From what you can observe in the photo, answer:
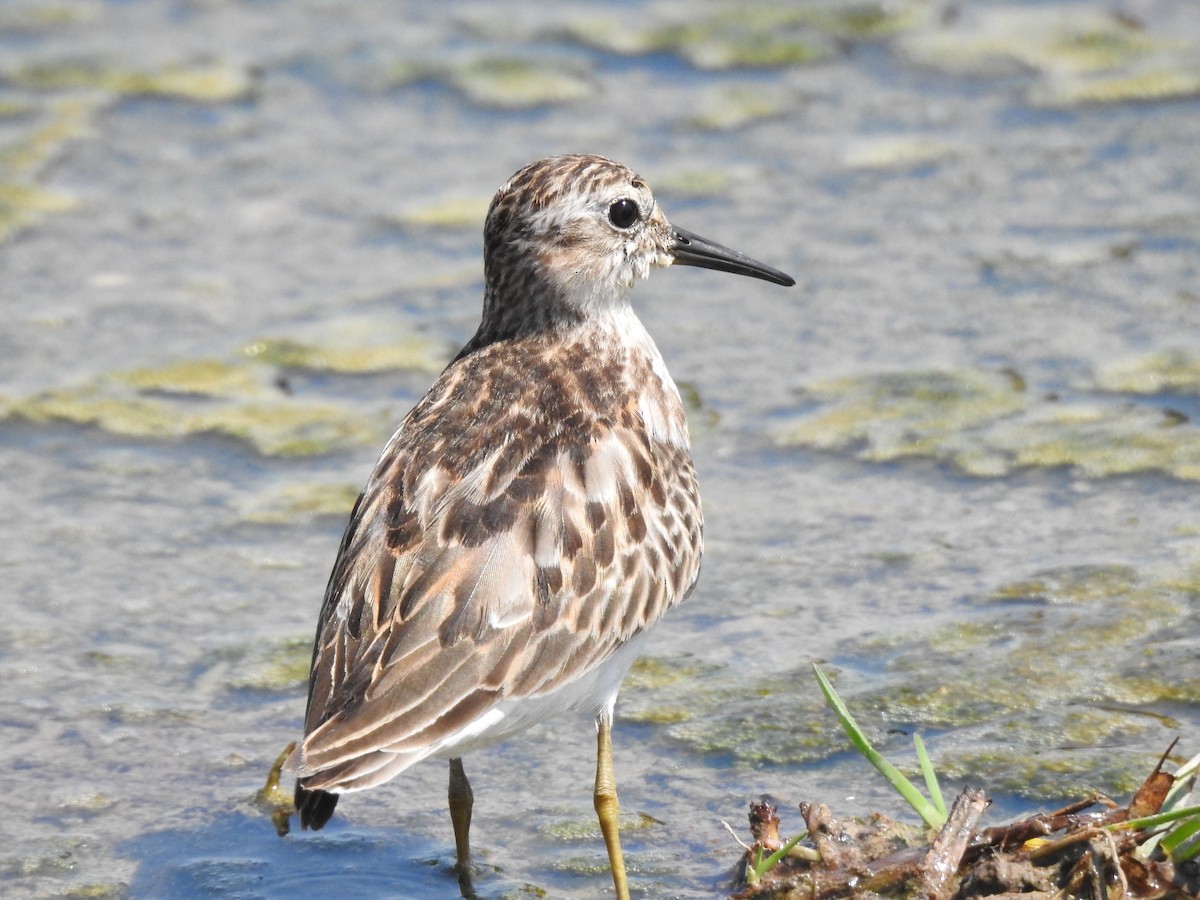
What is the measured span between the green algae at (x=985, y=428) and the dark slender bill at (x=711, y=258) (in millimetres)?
1042

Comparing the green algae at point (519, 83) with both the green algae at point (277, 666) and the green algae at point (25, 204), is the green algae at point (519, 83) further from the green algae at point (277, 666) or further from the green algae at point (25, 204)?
the green algae at point (277, 666)

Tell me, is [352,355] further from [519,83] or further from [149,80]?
[149,80]

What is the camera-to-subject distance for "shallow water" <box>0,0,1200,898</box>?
4977 millimetres

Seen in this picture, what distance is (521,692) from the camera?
4.19 metres

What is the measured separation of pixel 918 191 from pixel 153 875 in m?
4.78

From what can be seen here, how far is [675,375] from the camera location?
7020 mm

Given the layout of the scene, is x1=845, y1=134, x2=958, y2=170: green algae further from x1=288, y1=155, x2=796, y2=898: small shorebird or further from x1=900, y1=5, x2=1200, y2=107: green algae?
x1=288, y1=155, x2=796, y2=898: small shorebird

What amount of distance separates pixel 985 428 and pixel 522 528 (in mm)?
2680

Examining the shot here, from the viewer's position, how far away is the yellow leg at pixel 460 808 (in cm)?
461

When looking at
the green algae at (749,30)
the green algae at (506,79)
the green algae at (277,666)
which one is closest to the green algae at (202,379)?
the green algae at (277,666)

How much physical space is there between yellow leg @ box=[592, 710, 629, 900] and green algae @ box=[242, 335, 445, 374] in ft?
9.10

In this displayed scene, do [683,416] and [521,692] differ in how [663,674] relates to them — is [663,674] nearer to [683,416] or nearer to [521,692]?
[683,416]

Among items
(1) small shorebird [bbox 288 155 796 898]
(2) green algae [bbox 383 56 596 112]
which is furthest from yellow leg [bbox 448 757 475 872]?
(2) green algae [bbox 383 56 596 112]

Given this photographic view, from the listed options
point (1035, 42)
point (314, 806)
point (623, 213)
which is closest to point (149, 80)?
point (1035, 42)
